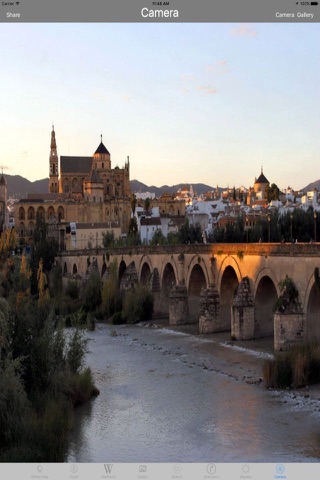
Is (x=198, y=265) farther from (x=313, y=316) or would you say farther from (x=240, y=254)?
(x=313, y=316)

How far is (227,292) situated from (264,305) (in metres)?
3.04

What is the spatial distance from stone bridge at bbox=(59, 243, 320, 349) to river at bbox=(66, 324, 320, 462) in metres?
1.19

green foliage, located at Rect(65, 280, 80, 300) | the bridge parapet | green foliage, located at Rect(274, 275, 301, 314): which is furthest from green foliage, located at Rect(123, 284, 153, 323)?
green foliage, located at Rect(274, 275, 301, 314)

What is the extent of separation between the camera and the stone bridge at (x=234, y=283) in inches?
667

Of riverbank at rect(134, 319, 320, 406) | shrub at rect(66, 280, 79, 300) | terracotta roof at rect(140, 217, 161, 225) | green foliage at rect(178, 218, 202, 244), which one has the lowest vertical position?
riverbank at rect(134, 319, 320, 406)

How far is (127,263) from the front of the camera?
3284 cm

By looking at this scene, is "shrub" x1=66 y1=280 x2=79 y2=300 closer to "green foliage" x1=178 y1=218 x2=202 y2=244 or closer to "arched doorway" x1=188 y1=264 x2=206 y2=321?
"green foliage" x1=178 y1=218 x2=202 y2=244

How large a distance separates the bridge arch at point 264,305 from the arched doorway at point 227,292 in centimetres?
234

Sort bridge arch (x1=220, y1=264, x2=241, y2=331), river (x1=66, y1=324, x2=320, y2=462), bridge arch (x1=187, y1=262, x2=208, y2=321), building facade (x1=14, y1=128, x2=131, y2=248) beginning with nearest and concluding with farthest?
1. river (x1=66, y1=324, x2=320, y2=462)
2. bridge arch (x1=220, y1=264, x2=241, y2=331)
3. bridge arch (x1=187, y1=262, x2=208, y2=321)
4. building facade (x1=14, y1=128, x2=131, y2=248)

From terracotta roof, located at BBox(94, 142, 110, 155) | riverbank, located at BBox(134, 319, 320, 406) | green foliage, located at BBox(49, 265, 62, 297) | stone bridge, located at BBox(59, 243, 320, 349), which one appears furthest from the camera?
terracotta roof, located at BBox(94, 142, 110, 155)

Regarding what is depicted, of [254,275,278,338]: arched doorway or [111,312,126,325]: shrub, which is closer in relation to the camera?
[254,275,278,338]: arched doorway

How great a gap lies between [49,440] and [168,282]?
59.9ft

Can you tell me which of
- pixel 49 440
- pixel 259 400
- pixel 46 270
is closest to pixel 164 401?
pixel 259 400

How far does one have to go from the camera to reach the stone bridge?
16.9m
